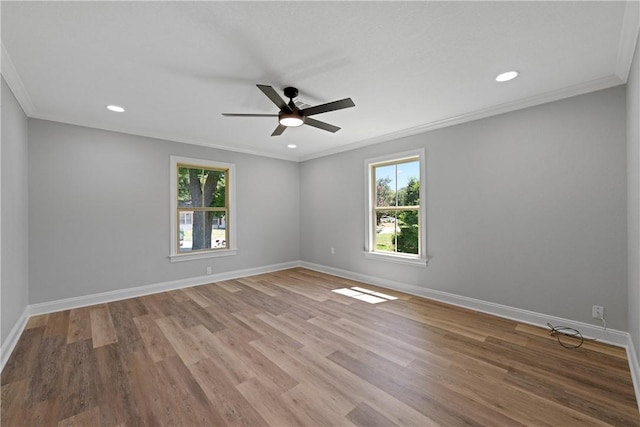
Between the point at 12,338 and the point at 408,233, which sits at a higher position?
the point at 408,233


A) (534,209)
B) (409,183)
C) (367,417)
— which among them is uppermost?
(409,183)

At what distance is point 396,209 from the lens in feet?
14.8

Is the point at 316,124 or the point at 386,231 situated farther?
the point at 386,231

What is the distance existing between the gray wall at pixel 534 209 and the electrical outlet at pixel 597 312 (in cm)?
5

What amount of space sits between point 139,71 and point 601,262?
4.78 meters

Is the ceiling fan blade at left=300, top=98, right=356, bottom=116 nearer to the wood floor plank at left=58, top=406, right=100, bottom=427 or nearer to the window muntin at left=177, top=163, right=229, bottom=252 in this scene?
the wood floor plank at left=58, top=406, right=100, bottom=427

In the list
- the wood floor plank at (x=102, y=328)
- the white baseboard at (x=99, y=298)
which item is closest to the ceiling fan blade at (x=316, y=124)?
the wood floor plank at (x=102, y=328)

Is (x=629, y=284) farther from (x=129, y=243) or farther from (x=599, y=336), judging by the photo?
(x=129, y=243)

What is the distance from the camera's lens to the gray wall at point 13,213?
2398 millimetres

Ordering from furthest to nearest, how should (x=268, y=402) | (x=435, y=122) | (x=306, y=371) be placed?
(x=435, y=122) < (x=306, y=371) < (x=268, y=402)

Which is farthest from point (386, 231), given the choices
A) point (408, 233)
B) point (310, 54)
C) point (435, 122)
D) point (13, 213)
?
point (13, 213)

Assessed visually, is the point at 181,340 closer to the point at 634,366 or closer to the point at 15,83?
the point at 15,83

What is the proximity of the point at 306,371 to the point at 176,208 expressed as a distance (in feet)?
11.7

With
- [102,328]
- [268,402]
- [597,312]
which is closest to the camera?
[268,402]
